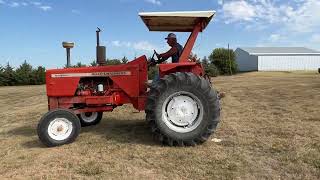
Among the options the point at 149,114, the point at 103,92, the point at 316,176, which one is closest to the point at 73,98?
the point at 103,92

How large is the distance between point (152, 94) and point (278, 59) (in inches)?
2304

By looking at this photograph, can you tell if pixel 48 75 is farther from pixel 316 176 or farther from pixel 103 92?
pixel 316 176

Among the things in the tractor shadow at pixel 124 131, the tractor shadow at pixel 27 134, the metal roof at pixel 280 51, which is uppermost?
the metal roof at pixel 280 51

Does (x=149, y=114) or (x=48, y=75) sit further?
(x=48, y=75)

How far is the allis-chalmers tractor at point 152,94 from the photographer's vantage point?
23.9ft

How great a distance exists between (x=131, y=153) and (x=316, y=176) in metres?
2.74

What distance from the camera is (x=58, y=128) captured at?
24.7ft

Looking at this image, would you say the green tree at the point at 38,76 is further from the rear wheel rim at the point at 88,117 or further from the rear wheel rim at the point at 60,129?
the rear wheel rim at the point at 60,129

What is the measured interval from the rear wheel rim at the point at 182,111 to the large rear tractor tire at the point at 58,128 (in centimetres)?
165

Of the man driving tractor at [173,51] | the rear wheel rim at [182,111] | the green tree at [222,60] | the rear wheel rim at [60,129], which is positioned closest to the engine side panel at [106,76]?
the man driving tractor at [173,51]

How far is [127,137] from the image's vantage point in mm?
8023

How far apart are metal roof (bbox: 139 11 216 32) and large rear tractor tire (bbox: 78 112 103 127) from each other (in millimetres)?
2375

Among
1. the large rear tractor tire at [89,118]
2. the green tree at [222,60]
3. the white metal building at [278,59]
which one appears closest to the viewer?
the large rear tractor tire at [89,118]

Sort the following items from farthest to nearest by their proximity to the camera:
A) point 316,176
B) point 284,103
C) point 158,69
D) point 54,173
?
point 284,103 < point 158,69 < point 54,173 < point 316,176
